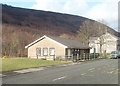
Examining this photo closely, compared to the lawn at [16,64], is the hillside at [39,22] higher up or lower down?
higher up

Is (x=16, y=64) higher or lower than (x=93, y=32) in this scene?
lower

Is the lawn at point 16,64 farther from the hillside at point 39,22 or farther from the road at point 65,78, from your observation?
the hillside at point 39,22

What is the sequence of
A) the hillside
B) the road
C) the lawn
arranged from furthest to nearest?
the hillside < the lawn < the road

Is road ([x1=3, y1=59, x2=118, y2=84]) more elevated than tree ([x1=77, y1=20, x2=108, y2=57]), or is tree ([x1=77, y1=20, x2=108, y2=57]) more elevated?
tree ([x1=77, y1=20, x2=108, y2=57])

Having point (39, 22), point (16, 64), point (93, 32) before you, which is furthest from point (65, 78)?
point (39, 22)

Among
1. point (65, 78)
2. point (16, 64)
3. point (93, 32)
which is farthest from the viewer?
point (93, 32)

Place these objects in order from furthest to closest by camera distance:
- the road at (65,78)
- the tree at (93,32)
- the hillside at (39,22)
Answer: the hillside at (39,22), the tree at (93,32), the road at (65,78)

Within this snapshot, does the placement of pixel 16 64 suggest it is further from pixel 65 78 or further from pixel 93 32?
pixel 93 32

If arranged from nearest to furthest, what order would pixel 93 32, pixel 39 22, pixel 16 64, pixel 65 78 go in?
pixel 65 78 < pixel 16 64 < pixel 93 32 < pixel 39 22

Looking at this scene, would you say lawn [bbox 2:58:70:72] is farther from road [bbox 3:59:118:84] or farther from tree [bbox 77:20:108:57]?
tree [bbox 77:20:108:57]

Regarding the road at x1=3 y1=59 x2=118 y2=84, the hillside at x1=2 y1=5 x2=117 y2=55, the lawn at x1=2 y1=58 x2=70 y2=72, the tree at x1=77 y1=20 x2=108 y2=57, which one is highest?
the hillside at x1=2 y1=5 x2=117 y2=55

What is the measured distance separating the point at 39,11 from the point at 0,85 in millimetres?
150426

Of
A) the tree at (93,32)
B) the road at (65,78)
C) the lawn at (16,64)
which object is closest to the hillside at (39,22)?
the tree at (93,32)

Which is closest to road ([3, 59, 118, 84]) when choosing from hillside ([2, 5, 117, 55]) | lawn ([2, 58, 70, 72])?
lawn ([2, 58, 70, 72])
